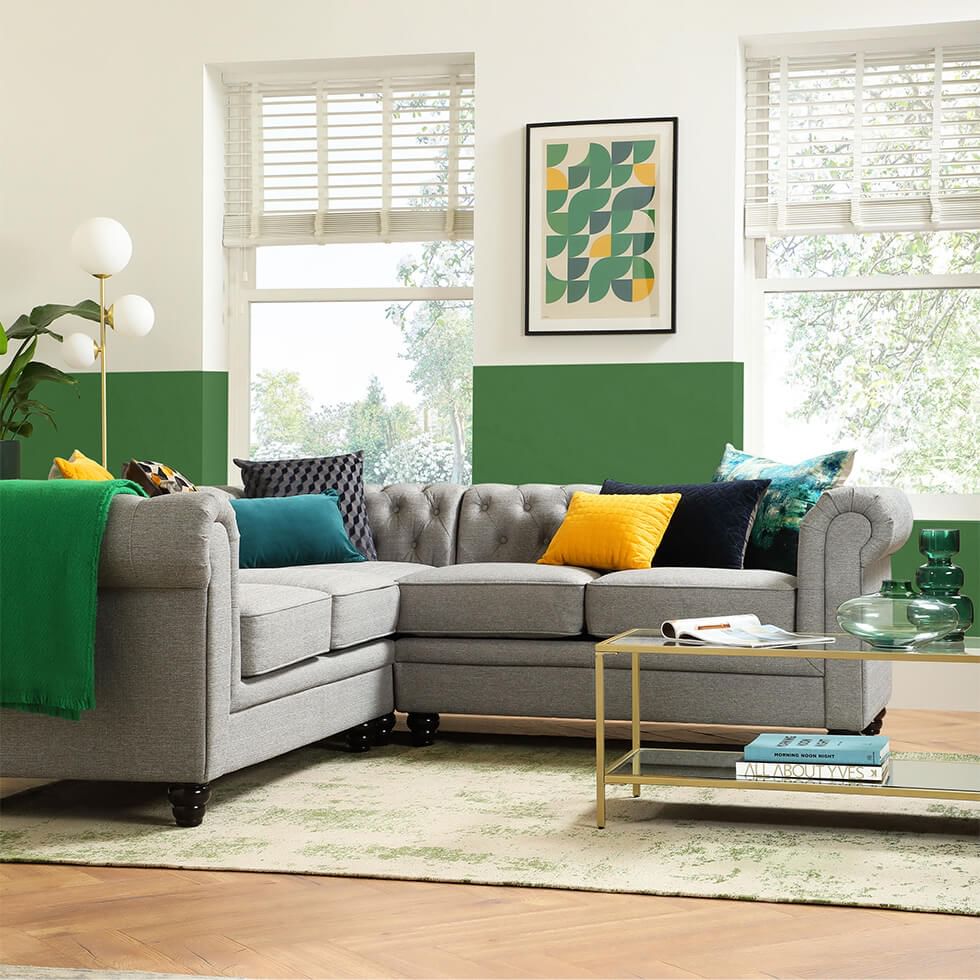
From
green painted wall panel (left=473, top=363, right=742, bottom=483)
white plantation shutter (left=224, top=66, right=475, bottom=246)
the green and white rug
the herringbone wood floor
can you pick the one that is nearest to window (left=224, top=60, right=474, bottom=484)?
white plantation shutter (left=224, top=66, right=475, bottom=246)

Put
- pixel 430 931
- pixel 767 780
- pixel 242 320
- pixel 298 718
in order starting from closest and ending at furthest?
pixel 430 931 → pixel 767 780 → pixel 298 718 → pixel 242 320

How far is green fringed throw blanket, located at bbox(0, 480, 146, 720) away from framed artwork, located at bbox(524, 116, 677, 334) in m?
2.95

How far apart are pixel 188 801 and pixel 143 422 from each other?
10.7ft

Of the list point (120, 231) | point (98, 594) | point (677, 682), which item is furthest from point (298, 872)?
point (120, 231)

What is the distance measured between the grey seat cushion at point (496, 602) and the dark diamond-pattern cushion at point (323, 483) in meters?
0.66

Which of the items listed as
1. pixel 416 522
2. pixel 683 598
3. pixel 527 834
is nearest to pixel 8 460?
pixel 416 522

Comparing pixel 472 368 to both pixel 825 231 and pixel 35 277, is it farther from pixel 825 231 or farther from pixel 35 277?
pixel 35 277

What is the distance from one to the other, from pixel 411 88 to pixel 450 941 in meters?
4.59

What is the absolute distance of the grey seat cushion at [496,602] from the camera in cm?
434

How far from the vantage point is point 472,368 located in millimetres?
6234

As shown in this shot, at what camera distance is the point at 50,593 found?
3.30m

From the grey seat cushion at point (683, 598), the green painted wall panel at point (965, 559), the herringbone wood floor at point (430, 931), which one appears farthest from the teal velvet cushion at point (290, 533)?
the green painted wall panel at point (965, 559)

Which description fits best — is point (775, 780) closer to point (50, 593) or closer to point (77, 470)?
point (50, 593)

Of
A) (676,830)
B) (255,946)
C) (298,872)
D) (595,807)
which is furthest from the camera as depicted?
(595,807)
